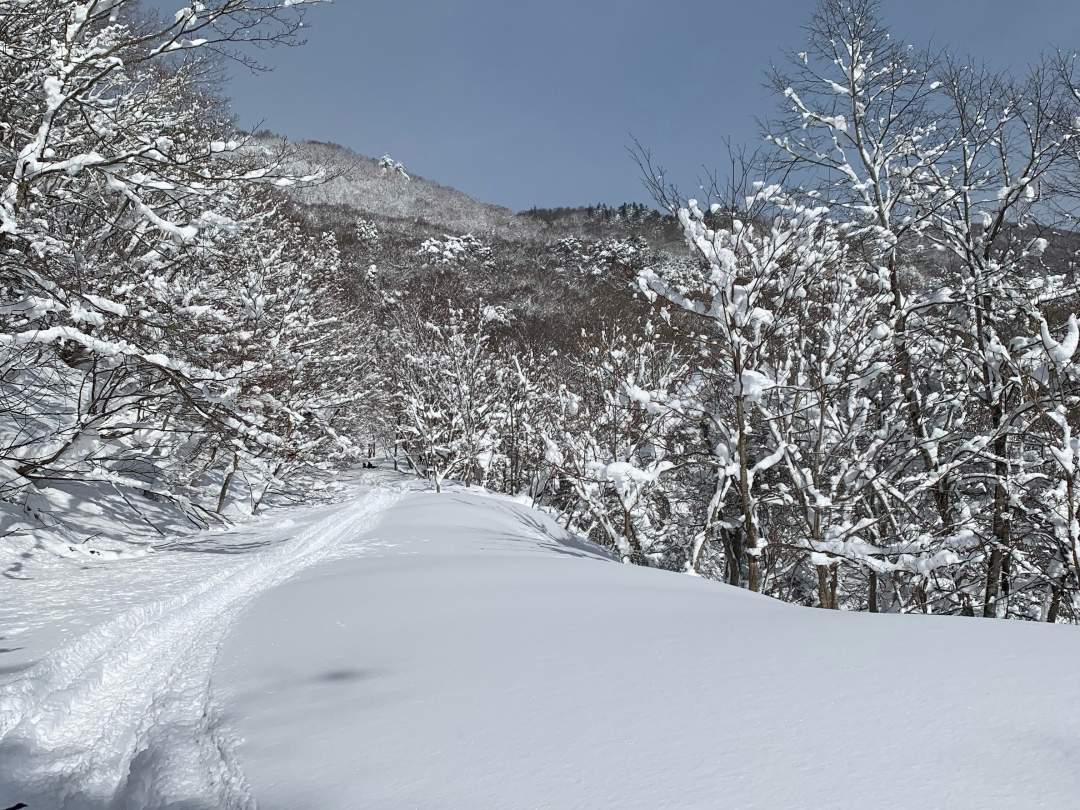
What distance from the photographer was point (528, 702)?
7.66ft

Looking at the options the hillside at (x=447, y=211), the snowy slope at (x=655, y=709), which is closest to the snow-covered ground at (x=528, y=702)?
the snowy slope at (x=655, y=709)

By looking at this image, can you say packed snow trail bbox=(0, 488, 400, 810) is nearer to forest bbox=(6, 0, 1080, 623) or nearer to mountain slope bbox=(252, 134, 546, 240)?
forest bbox=(6, 0, 1080, 623)

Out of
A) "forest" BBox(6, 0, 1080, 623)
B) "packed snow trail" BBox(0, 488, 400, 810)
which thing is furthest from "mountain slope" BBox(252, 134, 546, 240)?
"packed snow trail" BBox(0, 488, 400, 810)

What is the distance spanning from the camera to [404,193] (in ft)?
414

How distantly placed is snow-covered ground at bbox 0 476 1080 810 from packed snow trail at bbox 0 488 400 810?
0.5 inches

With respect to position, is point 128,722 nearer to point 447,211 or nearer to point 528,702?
point 528,702

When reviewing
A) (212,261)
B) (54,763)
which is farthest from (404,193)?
(54,763)

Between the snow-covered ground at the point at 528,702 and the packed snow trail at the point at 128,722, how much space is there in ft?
0.05

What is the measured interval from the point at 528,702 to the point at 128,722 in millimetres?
2101

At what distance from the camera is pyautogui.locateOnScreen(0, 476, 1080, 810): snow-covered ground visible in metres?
1.65

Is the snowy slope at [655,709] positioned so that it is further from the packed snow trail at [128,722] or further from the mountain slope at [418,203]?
the mountain slope at [418,203]

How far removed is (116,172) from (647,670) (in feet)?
17.8

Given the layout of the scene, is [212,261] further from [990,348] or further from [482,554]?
[990,348]

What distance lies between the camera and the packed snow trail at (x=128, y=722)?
2.38 meters
